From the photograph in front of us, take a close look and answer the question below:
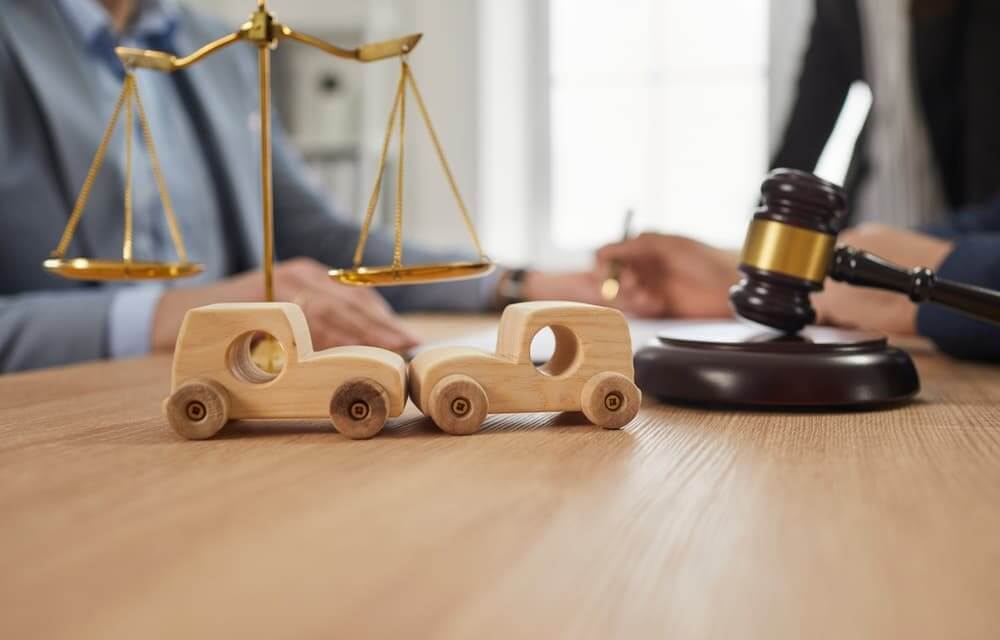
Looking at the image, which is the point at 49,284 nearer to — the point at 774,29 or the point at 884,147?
the point at 884,147

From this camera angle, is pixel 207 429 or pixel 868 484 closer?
pixel 868 484

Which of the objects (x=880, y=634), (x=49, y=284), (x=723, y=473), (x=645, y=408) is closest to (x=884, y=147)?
(x=49, y=284)

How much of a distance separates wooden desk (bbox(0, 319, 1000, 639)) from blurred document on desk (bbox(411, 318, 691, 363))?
0.17 meters

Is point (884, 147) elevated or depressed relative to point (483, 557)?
elevated

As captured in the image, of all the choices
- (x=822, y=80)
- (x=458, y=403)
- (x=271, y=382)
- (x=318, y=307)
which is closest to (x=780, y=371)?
(x=458, y=403)

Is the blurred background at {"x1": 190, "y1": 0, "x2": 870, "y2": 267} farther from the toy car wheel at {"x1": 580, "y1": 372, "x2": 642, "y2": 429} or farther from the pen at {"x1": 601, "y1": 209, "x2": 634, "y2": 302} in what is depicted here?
the toy car wheel at {"x1": 580, "y1": 372, "x2": 642, "y2": 429}

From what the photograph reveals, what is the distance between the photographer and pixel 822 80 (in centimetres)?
310

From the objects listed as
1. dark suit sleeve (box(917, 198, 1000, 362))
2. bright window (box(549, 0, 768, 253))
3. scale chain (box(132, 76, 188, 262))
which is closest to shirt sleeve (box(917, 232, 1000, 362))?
dark suit sleeve (box(917, 198, 1000, 362))

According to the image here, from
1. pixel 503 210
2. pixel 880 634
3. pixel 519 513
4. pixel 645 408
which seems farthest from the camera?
pixel 503 210

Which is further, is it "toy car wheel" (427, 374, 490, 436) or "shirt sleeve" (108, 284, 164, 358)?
"shirt sleeve" (108, 284, 164, 358)

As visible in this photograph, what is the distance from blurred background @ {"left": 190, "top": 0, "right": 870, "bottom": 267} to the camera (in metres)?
3.62

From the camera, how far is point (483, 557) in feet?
1.11

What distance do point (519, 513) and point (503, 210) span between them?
3.52 m

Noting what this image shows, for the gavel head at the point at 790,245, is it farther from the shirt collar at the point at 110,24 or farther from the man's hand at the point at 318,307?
the shirt collar at the point at 110,24
